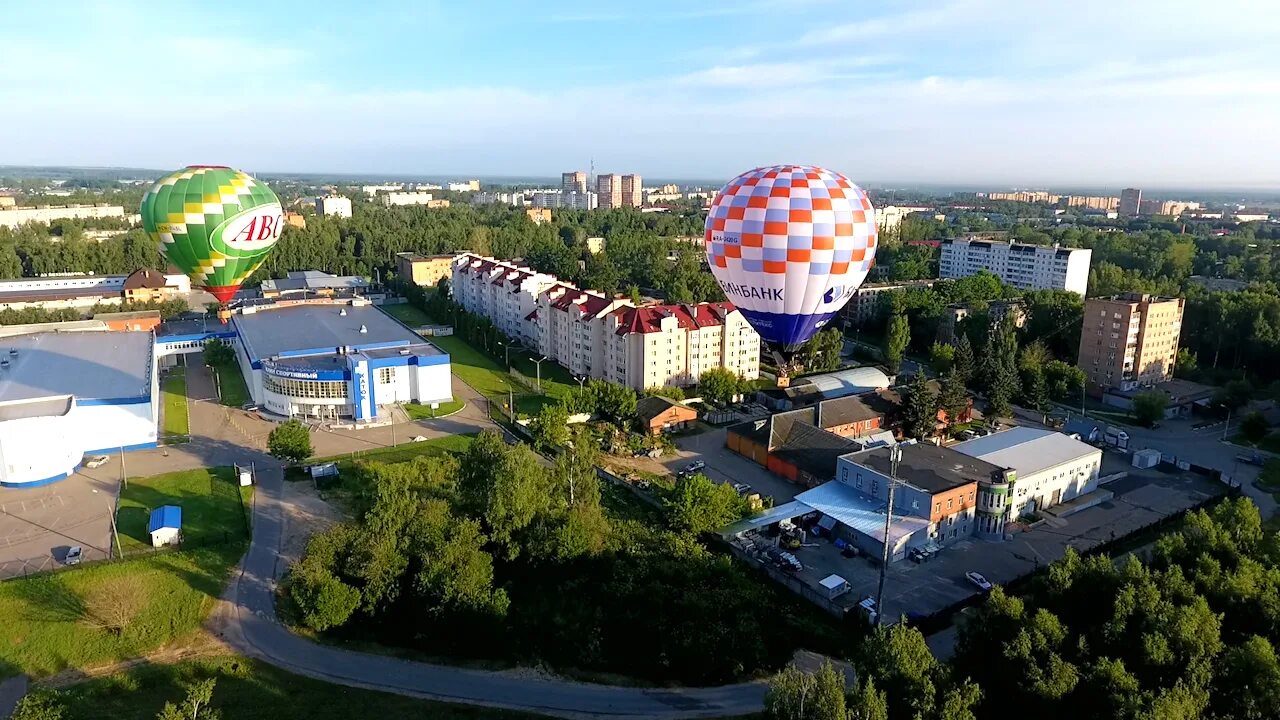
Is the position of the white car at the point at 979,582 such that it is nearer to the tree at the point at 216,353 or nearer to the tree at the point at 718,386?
the tree at the point at 718,386

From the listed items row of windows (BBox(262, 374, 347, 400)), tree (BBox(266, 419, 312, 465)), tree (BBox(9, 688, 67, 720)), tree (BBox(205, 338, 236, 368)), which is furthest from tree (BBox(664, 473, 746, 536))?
tree (BBox(205, 338, 236, 368))

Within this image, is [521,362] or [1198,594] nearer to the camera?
[1198,594]

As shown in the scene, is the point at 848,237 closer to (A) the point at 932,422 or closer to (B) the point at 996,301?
(A) the point at 932,422

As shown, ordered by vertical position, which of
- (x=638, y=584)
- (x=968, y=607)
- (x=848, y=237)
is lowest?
(x=968, y=607)

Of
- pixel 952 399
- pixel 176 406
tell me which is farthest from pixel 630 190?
pixel 952 399

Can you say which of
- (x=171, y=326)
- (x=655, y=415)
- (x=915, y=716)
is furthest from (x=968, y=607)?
(x=171, y=326)

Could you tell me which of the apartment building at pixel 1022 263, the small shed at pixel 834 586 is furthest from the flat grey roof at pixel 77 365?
the apartment building at pixel 1022 263

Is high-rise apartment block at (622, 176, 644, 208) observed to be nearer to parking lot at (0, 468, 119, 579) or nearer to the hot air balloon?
parking lot at (0, 468, 119, 579)
